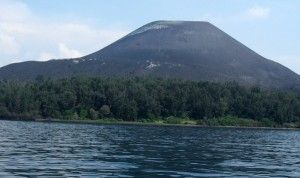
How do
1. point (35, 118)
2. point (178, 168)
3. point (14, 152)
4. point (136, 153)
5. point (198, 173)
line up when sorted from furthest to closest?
point (35, 118), point (136, 153), point (14, 152), point (178, 168), point (198, 173)

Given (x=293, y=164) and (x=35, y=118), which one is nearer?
(x=293, y=164)

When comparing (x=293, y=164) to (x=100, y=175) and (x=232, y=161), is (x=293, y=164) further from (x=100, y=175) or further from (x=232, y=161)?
(x=100, y=175)

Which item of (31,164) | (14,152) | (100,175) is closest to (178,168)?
(100,175)

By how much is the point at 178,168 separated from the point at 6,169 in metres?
13.3

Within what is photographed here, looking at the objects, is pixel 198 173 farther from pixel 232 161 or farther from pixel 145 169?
pixel 232 161

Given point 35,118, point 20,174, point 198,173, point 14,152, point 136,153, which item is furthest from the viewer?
point 35,118

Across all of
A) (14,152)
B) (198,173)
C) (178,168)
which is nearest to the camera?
(198,173)

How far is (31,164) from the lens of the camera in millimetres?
41625

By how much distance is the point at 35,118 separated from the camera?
19150 centimetres

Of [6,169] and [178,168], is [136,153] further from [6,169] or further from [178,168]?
[6,169]

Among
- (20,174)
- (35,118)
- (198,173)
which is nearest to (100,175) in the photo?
(20,174)

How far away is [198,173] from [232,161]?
1199cm

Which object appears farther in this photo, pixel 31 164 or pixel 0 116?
pixel 0 116

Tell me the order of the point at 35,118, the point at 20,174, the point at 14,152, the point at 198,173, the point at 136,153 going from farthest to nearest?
1. the point at 35,118
2. the point at 136,153
3. the point at 14,152
4. the point at 198,173
5. the point at 20,174
